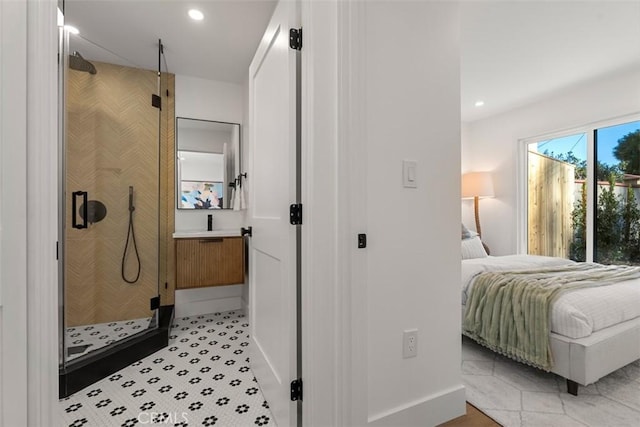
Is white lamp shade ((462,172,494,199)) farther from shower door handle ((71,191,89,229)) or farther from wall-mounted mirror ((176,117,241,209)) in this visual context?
shower door handle ((71,191,89,229))

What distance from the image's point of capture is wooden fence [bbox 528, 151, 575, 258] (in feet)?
12.2

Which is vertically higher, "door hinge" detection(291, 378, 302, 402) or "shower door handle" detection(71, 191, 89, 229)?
"shower door handle" detection(71, 191, 89, 229)

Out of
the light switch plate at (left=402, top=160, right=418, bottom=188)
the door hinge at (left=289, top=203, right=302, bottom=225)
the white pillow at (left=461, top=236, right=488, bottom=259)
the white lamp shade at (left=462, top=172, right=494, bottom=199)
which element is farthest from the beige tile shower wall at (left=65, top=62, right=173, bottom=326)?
the white lamp shade at (left=462, top=172, right=494, bottom=199)

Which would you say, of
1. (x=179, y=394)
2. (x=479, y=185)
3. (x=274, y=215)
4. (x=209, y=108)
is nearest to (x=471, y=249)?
(x=479, y=185)

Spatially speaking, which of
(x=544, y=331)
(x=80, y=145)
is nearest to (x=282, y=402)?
(x=544, y=331)

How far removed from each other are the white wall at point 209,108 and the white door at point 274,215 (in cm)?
127

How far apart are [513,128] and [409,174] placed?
3717 millimetres

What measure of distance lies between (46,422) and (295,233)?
1031 millimetres

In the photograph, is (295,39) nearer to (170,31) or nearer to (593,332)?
(170,31)

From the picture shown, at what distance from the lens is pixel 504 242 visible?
4203 mm

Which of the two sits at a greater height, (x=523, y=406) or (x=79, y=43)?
(x=79, y=43)

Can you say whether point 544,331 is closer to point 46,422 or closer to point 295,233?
point 295,233

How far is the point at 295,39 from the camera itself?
1251mm

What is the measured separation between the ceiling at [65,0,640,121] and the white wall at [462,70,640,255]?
273mm
